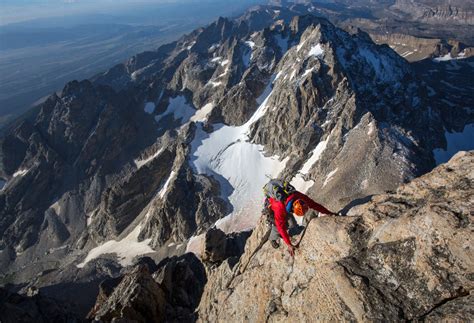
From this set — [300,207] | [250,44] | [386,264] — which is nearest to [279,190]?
[300,207]

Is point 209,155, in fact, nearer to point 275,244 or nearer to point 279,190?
point 275,244

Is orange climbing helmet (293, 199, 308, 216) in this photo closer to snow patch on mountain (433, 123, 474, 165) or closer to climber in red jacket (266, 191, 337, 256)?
climber in red jacket (266, 191, 337, 256)

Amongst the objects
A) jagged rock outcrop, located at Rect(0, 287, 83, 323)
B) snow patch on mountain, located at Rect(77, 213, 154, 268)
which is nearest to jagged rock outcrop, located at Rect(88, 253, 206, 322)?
jagged rock outcrop, located at Rect(0, 287, 83, 323)

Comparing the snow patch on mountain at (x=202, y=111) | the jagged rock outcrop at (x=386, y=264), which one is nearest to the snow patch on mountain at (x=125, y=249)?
the snow patch on mountain at (x=202, y=111)

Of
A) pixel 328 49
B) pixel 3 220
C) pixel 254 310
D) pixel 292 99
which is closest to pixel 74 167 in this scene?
pixel 3 220

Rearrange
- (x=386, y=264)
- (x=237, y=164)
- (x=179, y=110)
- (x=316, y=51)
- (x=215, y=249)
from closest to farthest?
(x=386, y=264)
(x=215, y=249)
(x=237, y=164)
(x=316, y=51)
(x=179, y=110)
